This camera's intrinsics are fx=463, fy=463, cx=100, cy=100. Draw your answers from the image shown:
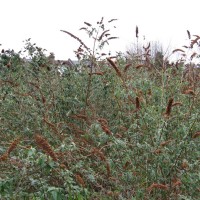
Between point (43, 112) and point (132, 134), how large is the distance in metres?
1.57

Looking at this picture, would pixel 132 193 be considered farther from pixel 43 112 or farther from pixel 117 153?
pixel 43 112

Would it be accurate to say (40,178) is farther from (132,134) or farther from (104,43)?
(104,43)

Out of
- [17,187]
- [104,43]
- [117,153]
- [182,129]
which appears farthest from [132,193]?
[104,43]

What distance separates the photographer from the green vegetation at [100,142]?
3.41 m

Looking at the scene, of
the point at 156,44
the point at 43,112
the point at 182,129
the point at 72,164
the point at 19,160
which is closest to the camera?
the point at 19,160

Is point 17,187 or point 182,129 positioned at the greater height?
point 182,129

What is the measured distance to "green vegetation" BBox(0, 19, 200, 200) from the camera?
3408mm

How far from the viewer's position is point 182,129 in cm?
412

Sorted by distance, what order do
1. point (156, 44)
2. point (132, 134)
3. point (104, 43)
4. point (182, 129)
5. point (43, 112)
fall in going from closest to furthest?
point (182, 129), point (132, 134), point (43, 112), point (104, 43), point (156, 44)

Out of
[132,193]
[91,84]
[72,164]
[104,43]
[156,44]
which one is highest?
[156,44]

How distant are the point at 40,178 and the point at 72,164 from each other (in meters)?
0.34

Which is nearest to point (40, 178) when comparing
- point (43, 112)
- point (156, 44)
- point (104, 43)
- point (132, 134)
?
point (132, 134)

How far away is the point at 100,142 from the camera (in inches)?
156

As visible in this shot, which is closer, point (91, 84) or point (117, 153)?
point (117, 153)
